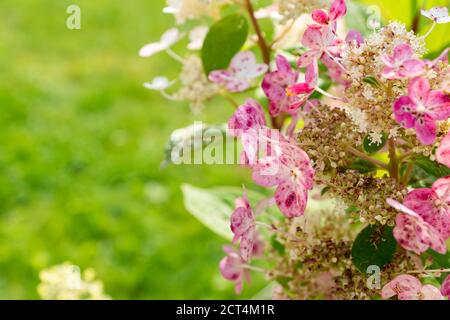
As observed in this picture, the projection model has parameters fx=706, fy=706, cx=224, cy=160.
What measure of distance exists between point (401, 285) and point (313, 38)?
9.2 inches

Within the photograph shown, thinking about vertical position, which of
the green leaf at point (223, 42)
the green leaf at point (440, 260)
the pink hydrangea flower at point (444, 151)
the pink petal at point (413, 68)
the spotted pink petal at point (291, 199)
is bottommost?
the green leaf at point (440, 260)

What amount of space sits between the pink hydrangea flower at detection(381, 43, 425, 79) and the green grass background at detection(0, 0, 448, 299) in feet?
4.72

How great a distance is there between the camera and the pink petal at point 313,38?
63 cm

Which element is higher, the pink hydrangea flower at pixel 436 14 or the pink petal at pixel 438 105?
the pink hydrangea flower at pixel 436 14

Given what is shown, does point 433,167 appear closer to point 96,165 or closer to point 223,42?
point 223,42

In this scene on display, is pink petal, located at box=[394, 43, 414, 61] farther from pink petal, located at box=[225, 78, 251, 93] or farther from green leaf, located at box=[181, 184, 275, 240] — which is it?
green leaf, located at box=[181, 184, 275, 240]

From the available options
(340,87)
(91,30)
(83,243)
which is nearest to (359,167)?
(340,87)

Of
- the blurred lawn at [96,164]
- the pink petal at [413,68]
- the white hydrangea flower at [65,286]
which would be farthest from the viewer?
the blurred lawn at [96,164]

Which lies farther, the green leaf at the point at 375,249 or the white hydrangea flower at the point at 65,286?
the white hydrangea flower at the point at 65,286

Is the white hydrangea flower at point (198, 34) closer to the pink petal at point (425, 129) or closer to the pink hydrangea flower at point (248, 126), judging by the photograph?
the pink hydrangea flower at point (248, 126)

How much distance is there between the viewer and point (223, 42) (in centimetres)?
88

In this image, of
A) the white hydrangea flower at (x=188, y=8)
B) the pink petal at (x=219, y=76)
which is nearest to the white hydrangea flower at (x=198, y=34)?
the white hydrangea flower at (x=188, y=8)

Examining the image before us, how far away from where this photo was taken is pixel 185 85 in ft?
2.91

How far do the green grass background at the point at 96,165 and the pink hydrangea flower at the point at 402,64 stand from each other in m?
1.44
